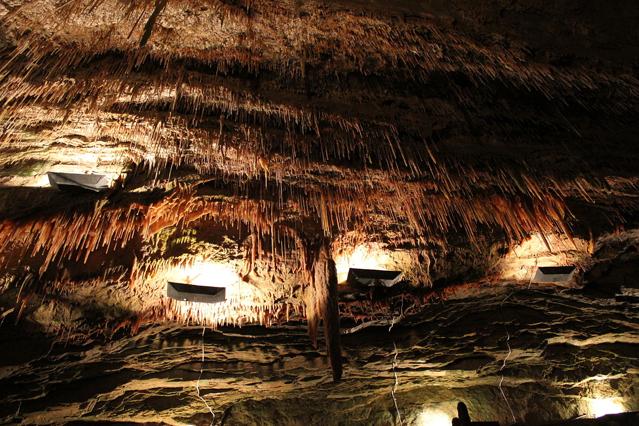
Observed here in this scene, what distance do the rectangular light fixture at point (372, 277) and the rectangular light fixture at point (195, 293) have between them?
157 centimetres

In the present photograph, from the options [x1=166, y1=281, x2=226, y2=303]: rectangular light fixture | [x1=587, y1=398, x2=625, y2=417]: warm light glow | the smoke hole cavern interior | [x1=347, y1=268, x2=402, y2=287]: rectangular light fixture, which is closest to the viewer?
the smoke hole cavern interior

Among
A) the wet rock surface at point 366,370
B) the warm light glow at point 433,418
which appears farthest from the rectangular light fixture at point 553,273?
the warm light glow at point 433,418

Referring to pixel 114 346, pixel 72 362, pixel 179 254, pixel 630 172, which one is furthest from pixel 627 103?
pixel 72 362

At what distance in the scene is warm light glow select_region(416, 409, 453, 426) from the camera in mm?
6672

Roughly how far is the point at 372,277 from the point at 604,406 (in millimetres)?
5719

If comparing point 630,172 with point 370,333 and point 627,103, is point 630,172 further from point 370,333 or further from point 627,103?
point 370,333

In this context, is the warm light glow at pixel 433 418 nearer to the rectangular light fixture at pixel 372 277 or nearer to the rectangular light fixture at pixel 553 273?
the rectangular light fixture at pixel 553 273

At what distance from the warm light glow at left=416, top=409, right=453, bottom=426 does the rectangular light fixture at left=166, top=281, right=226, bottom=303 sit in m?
4.50

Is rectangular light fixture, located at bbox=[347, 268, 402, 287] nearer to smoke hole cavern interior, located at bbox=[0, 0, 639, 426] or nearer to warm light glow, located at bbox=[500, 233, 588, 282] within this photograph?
smoke hole cavern interior, located at bbox=[0, 0, 639, 426]

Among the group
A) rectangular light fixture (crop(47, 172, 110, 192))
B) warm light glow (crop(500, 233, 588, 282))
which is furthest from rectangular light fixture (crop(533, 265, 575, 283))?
Answer: rectangular light fixture (crop(47, 172, 110, 192))

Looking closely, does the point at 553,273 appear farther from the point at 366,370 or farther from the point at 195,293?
the point at 195,293

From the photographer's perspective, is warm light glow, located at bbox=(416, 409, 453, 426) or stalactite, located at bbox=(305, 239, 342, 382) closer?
stalactite, located at bbox=(305, 239, 342, 382)

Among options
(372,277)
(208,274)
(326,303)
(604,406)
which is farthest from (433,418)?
(208,274)

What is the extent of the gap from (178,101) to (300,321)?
315 cm
